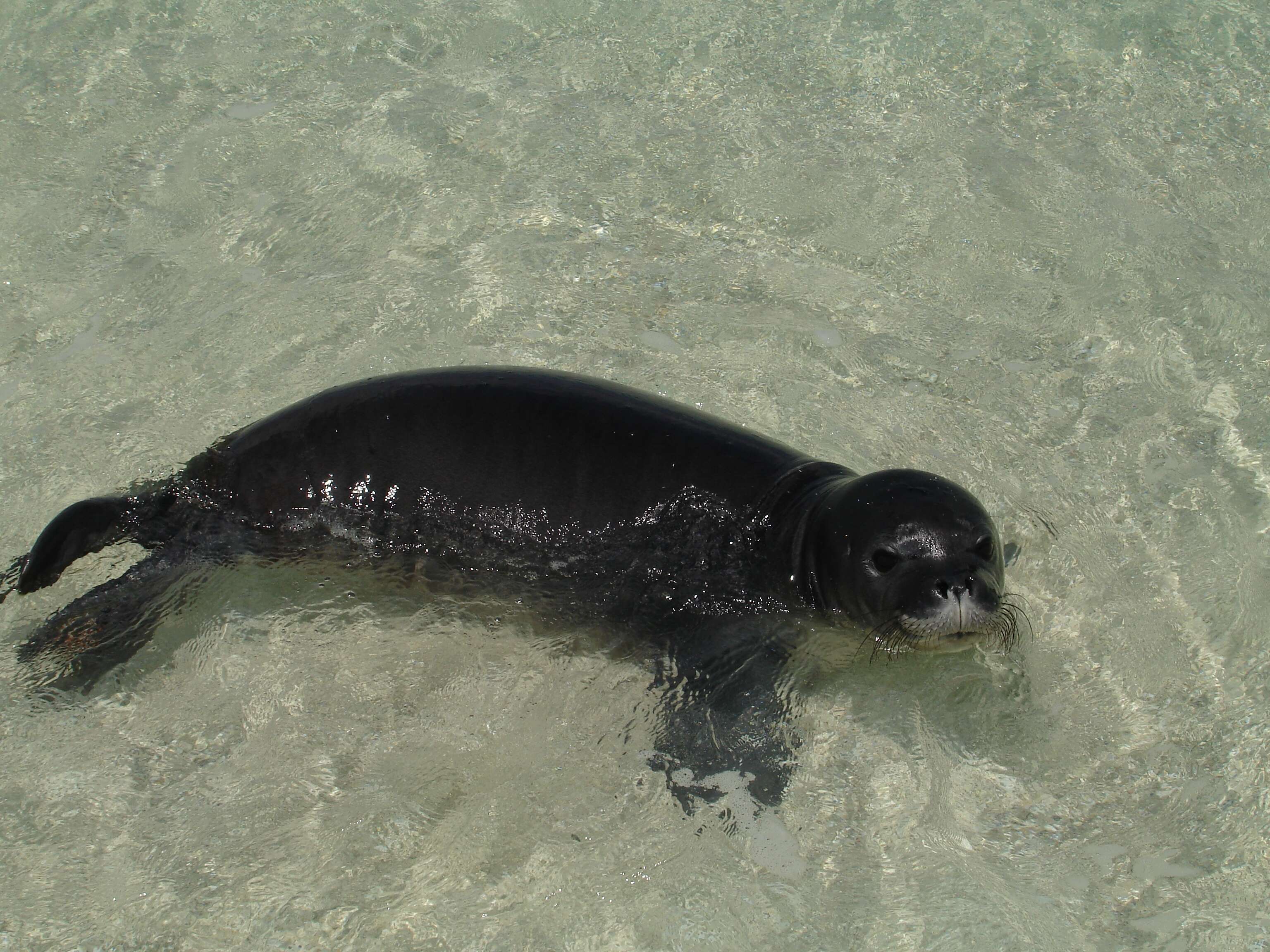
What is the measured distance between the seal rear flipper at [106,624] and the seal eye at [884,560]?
231 cm

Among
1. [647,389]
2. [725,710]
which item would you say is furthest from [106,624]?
[647,389]

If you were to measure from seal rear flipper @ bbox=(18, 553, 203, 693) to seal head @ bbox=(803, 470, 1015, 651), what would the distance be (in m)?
2.19

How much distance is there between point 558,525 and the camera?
12.4 ft

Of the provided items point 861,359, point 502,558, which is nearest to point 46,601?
point 502,558

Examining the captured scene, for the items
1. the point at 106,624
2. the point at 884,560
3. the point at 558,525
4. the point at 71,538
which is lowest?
the point at 106,624

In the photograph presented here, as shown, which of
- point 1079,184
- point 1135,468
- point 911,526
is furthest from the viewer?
point 1079,184

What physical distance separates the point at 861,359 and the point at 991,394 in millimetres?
573

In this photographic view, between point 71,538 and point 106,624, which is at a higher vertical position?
point 71,538

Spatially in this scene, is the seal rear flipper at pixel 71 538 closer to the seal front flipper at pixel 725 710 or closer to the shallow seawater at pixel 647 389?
the shallow seawater at pixel 647 389

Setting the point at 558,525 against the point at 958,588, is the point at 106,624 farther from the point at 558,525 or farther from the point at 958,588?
the point at 958,588

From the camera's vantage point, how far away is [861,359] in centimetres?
504

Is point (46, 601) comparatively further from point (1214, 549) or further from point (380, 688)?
point (1214, 549)

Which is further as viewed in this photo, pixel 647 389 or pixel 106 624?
pixel 647 389

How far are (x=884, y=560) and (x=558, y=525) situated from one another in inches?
41.8
